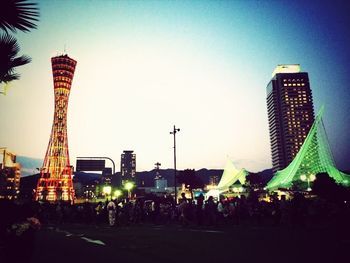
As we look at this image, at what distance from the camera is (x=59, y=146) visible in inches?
2493

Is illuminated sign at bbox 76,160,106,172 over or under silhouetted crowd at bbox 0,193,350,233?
over

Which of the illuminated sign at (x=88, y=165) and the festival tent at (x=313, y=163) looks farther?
the festival tent at (x=313, y=163)

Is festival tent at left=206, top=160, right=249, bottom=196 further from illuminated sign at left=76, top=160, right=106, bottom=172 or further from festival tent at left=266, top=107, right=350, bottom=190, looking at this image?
illuminated sign at left=76, top=160, right=106, bottom=172

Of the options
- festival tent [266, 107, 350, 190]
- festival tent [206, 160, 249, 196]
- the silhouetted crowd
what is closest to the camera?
the silhouetted crowd

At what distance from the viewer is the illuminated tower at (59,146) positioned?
5869 cm

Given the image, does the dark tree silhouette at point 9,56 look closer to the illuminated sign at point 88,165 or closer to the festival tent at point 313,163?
the illuminated sign at point 88,165

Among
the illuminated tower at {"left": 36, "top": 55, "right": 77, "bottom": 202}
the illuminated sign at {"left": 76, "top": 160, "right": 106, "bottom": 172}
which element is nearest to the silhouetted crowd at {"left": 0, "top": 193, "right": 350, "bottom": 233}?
the illuminated sign at {"left": 76, "top": 160, "right": 106, "bottom": 172}

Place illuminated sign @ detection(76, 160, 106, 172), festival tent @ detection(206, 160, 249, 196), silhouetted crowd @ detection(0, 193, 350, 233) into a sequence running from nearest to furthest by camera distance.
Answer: silhouetted crowd @ detection(0, 193, 350, 233)
illuminated sign @ detection(76, 160, 106, 172)
festival tent @ detection(206, 160, 249, 196)

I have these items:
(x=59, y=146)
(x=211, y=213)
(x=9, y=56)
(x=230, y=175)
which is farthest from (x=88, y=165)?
(x=230, y=175)

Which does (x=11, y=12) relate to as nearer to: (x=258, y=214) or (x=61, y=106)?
(x=258, y=214)

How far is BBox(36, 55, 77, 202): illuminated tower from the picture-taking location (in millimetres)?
58688

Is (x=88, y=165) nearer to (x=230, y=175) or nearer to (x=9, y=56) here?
(x=9, y=56)

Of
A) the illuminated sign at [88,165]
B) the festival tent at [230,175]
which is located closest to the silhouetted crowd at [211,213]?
the illuminated sign at [88,165]

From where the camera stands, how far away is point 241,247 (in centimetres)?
966
